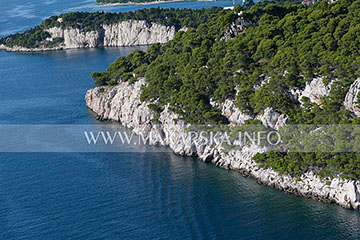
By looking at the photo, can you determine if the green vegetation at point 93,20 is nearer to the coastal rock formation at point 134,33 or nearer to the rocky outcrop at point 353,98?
the coastal rock formation at point 134,33

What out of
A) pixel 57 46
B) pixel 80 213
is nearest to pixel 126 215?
pixel 80 213

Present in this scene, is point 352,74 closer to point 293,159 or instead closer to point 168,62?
point 293,159

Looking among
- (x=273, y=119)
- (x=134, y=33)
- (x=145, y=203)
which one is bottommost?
(x=145, y=203)

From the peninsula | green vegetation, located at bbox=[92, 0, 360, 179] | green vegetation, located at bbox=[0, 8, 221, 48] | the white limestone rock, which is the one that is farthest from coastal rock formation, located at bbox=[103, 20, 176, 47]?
the white limestone rock

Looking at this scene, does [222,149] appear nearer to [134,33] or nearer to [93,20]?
[134,33]

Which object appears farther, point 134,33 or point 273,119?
point 134,33

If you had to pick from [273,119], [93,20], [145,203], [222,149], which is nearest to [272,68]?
[273,119]
